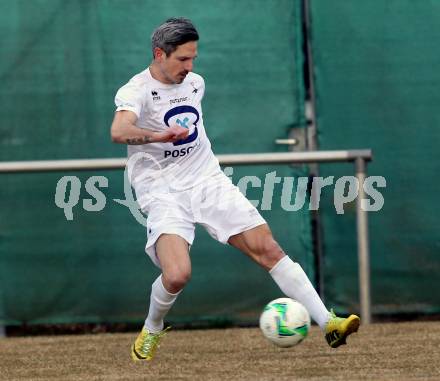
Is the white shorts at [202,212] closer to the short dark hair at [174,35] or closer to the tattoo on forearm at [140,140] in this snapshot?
the tattoo on forearm at [140,140]

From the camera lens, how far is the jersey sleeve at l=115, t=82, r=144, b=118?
586 cm

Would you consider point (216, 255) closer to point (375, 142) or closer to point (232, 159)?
point (232, 159)

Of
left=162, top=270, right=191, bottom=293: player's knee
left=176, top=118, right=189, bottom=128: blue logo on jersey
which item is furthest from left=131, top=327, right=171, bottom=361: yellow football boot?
left=176, top=118, right=189, bottom=128: blue logo on jersey

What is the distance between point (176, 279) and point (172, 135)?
77 centimetres

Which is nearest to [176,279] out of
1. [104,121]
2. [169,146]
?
[169,146]

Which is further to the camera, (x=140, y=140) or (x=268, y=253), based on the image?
(x=268, y=253)

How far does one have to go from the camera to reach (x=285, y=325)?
581cm

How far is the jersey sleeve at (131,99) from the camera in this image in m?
5.86

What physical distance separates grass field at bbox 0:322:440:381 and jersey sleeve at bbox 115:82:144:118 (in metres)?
1.26

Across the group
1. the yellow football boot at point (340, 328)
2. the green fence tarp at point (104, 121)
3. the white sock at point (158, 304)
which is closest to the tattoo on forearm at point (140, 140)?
the white sock at point (158, 304)

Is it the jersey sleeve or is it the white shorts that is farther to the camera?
the white shorts

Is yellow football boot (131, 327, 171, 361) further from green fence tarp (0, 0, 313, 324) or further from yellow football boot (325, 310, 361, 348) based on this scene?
green fence tarp (0, 0, 313, 324)

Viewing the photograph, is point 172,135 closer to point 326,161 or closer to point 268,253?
point 268,253

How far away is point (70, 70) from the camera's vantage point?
7.99 metres
